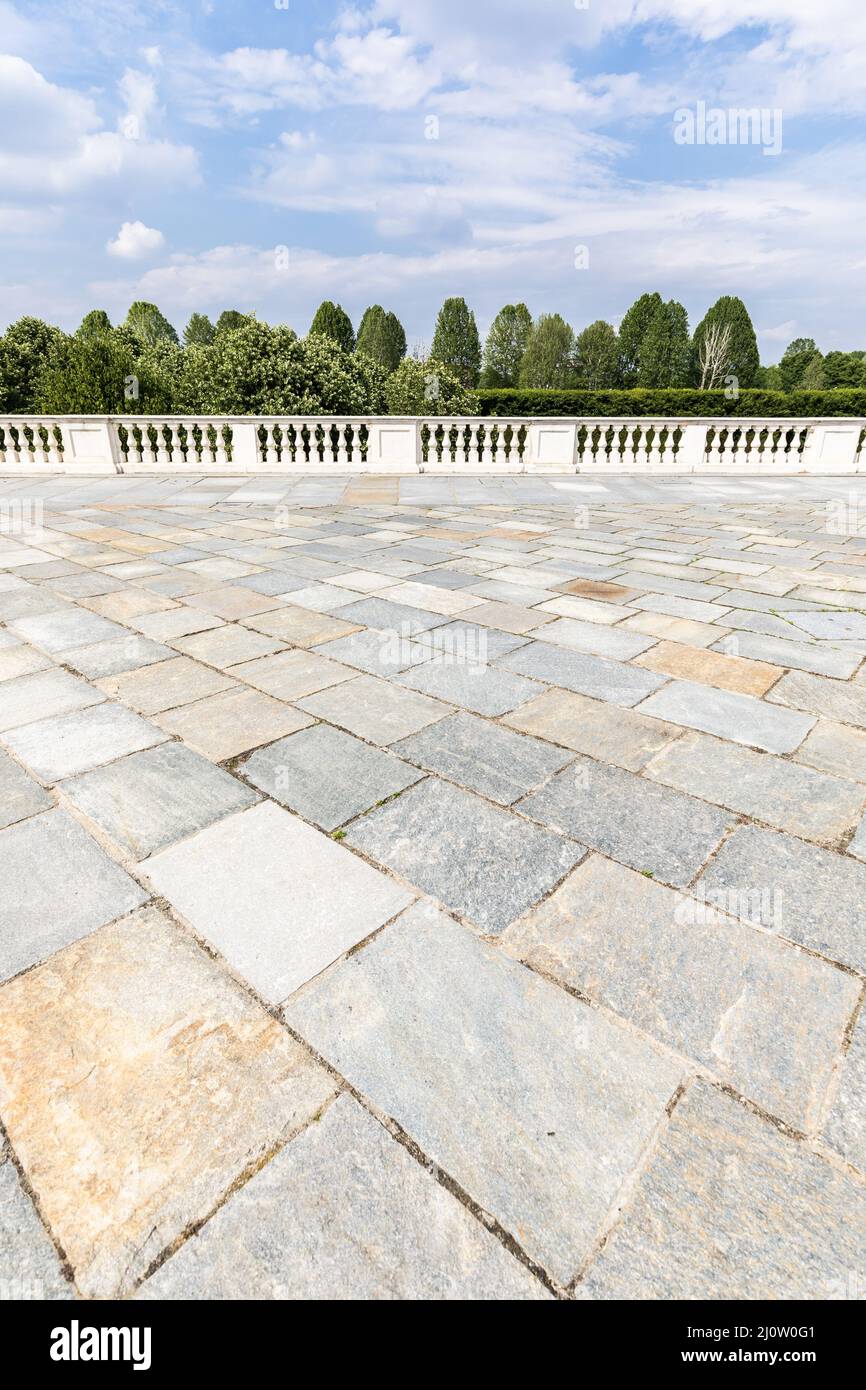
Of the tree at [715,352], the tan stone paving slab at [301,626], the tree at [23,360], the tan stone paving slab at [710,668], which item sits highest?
the tree at [715,352]

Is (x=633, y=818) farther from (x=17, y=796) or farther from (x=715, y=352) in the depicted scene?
(x=715, y=352)

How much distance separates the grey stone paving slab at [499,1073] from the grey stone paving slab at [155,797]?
102 cm

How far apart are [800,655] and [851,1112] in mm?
3397

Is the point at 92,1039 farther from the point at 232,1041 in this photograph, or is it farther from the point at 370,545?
the point at 370,545

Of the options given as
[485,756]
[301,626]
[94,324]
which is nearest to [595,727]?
[485,756]

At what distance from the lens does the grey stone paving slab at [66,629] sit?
15.0 feet

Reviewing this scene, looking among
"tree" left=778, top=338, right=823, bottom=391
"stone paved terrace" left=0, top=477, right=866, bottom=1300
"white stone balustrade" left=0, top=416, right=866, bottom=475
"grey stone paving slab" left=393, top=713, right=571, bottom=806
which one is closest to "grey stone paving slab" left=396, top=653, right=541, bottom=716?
"stone paved terrace" left=0, top=477, right=866, bottom=1300

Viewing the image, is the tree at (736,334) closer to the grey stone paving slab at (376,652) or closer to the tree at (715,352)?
the tree at (715,352)

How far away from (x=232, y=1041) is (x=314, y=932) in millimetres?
424

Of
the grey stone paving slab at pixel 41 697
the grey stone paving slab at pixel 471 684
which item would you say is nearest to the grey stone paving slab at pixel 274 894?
the grey stone paving slab at pixel 471 684

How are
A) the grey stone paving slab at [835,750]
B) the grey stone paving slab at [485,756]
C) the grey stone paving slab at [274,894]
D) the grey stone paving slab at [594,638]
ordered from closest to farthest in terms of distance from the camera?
the grey stone paving slab at [274,894]
the grey stone paving slab at [485,756]
the grey stone paving slab at [835,750]
the grey stone paving slab at [594,638]

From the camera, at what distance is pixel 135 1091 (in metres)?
1.64

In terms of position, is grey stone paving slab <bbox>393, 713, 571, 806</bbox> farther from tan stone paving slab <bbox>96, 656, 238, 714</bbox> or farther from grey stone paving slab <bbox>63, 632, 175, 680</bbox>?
grey stone paving slab <bbox>63, 632, 175, 680</bbox>
